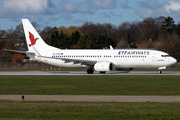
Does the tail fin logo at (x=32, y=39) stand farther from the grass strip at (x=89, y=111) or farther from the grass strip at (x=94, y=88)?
the grass strip at (x=89, y=111)

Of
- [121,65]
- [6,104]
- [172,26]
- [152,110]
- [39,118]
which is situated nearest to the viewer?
[39,118]

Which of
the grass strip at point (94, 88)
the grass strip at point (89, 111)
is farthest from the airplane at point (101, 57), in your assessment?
the grass strip at point (89, 111)

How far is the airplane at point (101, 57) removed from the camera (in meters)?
44.4

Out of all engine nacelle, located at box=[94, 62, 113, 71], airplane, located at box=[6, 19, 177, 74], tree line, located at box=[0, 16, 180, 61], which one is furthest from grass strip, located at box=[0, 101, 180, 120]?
tree line, located at box=[0, 16, 180, 61]

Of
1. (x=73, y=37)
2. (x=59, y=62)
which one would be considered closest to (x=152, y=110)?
(x=59, y=62)

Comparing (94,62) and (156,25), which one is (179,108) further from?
(156,25)

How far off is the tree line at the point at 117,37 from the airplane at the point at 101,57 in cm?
3686

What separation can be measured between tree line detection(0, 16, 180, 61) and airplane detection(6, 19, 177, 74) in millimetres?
36863

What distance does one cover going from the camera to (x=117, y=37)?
150 m

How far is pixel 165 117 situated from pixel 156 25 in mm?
126988

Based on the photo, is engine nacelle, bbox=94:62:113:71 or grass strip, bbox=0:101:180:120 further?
engine nacelle, bbox=94:62:113:71

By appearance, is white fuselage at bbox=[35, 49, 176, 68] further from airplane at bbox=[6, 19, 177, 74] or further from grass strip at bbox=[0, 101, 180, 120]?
grass strip at bbox=[0, 101, 180, 120]

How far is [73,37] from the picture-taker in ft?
363

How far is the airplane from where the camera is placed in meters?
44.4
